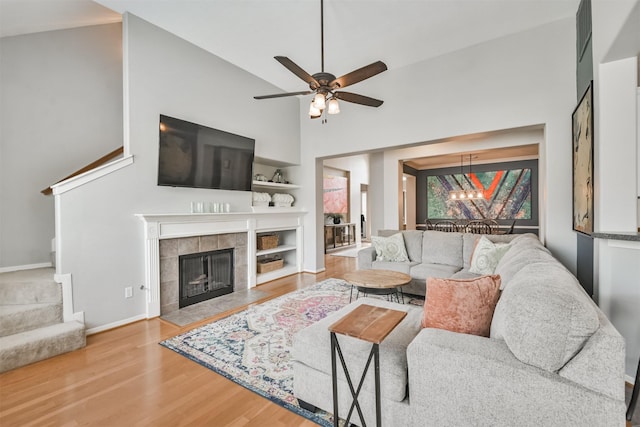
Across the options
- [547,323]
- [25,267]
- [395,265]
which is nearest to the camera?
[547,323]

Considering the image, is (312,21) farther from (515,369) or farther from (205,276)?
(515,369)

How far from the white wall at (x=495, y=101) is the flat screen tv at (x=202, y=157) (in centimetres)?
191

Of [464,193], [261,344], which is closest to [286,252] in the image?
[261,344]

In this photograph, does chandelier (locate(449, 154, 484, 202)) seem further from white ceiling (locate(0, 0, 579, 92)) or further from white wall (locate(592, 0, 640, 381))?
white wall (locate(592, 0, 640, 381))

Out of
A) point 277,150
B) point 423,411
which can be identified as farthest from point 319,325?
point 277,150

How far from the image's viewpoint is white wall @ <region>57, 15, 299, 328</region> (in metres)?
2.87

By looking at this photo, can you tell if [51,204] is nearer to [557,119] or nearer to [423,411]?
[423,411]

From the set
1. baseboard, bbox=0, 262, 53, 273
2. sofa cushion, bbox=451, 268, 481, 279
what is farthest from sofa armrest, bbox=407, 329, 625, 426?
baseboard, bbox=0, 262, 53, 273

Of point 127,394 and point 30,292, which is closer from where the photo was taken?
point 127,394

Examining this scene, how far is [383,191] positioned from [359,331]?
519 centimetres

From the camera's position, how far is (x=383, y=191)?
623cm

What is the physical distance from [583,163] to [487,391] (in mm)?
2761

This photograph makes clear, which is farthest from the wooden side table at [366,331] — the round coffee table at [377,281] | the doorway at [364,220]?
the doorway at [364,220]

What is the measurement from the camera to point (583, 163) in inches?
109
